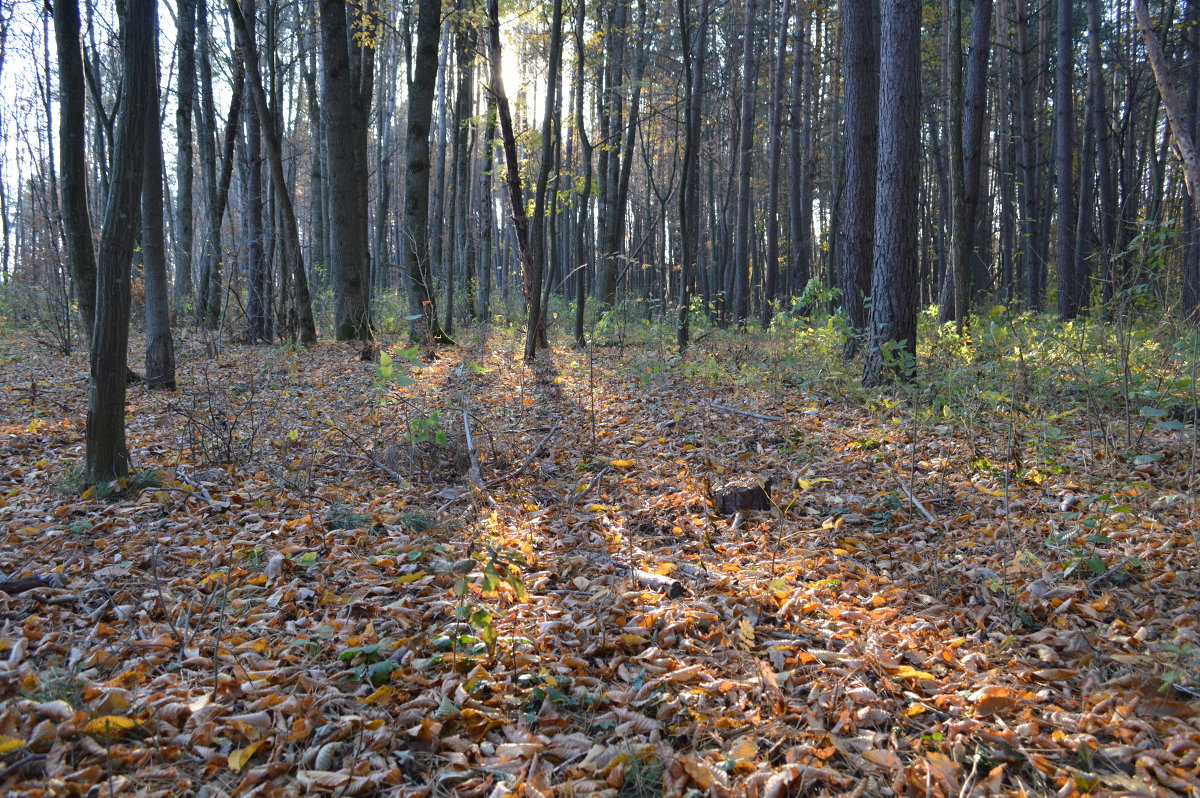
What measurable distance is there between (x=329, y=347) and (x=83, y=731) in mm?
10296

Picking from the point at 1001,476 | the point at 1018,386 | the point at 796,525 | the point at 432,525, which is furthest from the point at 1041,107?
the point at 432,525

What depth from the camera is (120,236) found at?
4090mm

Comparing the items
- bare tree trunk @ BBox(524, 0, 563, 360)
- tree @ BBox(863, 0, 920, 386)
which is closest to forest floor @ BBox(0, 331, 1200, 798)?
tree @ BBox(863, 0, 920, 386)

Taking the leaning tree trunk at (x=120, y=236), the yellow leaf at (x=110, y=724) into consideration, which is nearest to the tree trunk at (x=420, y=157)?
the leaning tree trunk at (x=120, y=236)

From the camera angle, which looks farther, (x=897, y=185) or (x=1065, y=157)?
(x=1065, y=157)

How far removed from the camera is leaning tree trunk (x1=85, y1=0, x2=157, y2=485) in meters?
4.03

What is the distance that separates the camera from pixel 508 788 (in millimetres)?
2158

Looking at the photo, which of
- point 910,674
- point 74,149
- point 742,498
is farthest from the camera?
point 74,149

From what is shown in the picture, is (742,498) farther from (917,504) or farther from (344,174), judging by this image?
(344,174)

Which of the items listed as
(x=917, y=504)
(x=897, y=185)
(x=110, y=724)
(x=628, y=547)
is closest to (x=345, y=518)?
(x=628, y=547)

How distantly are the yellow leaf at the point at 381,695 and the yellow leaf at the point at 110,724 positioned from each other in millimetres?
752

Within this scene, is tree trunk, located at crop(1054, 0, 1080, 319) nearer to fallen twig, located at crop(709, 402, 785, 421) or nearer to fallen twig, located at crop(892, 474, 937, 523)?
fallen twig, located at crop(709, 402, 785, 421)

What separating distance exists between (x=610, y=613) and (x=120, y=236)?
3.75 meters

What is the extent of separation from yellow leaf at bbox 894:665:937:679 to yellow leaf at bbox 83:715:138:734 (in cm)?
285
